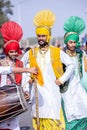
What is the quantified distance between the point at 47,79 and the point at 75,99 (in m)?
0.87

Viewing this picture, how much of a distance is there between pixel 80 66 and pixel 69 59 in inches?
22.3

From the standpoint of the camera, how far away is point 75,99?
22.9 feet

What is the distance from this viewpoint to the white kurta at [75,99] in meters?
6.89

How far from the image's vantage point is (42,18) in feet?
21.7

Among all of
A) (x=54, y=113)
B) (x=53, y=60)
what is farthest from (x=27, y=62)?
(x=54, y=113)

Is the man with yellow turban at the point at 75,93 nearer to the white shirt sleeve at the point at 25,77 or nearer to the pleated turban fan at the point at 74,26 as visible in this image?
the pleated turban fan at the point at 74,26

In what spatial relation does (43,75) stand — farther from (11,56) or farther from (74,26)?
(74,26)

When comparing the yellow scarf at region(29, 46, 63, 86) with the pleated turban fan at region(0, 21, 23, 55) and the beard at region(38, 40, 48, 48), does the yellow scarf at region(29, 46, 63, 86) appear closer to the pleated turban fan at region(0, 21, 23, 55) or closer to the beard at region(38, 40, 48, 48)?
the beard at region(38, 40, 48, 48)

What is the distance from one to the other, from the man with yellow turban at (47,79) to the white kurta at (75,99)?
1.54 feet

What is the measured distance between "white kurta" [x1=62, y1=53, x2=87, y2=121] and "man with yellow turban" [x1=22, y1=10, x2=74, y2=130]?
0.47 meters

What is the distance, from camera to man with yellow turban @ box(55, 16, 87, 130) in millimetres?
6898

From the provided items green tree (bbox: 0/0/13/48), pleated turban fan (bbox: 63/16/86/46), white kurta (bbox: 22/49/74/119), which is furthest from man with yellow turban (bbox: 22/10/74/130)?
green tree (bbox: 0/0/13/48)

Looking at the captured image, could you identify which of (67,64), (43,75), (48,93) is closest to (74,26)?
(67,64)

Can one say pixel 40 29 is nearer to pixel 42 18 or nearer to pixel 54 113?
pixel 42 18
